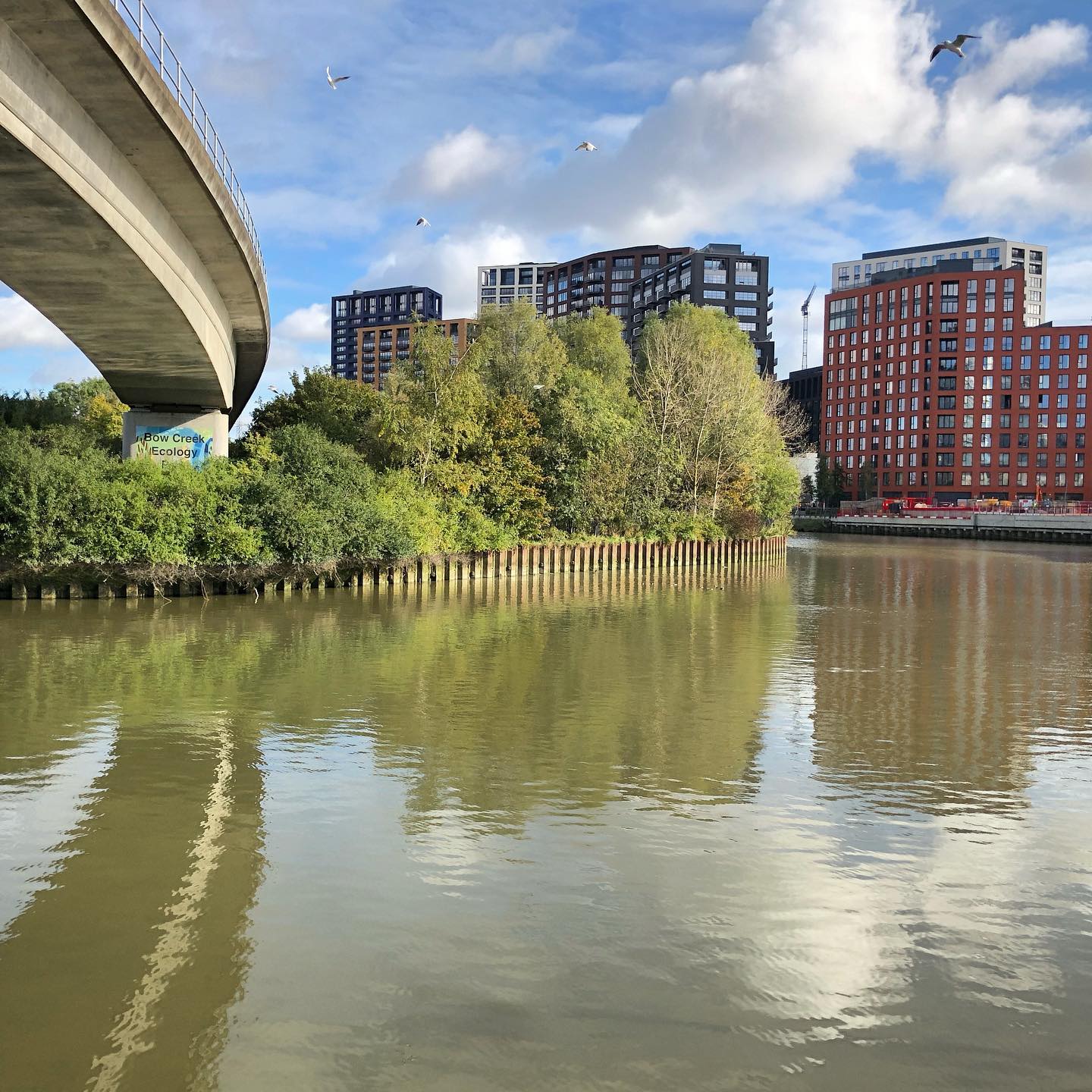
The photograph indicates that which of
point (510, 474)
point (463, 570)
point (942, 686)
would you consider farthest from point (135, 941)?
point (510, 474)

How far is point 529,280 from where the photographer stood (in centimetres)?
19212

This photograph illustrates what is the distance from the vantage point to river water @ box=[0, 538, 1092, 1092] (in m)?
4.89

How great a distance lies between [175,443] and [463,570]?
10.2 meters

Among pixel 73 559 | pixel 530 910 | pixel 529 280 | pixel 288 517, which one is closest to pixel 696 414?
pixel 288 517

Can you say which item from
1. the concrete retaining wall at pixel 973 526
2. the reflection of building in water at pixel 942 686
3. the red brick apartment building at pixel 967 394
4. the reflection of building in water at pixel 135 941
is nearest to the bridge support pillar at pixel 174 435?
the reflection of building in water at pixel 942 686

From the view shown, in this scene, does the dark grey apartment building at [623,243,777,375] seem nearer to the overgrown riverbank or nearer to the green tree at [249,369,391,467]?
the overgrown riverbank

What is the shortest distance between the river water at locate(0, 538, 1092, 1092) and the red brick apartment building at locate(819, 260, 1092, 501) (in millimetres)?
122280

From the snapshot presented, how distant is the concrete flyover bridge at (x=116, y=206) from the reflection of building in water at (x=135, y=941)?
31.7 ft

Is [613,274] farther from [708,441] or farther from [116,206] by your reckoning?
[116,206]

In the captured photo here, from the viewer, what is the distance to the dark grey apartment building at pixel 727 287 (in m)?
129

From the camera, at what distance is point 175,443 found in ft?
105

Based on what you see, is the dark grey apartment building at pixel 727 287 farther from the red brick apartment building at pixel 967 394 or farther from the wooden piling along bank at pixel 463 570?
the wooden piling along bank at pixel 463 570

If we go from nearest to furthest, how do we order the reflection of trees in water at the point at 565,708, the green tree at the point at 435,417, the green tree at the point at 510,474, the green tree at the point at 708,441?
1. the reflection of trees in water at the point at 565,708
2. the green tree at the point at 435,417
3. the green tree at the point at 510,474
4. the green tree at the point at 708,441

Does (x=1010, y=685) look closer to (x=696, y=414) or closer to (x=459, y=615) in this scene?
(x=459, y=615)
